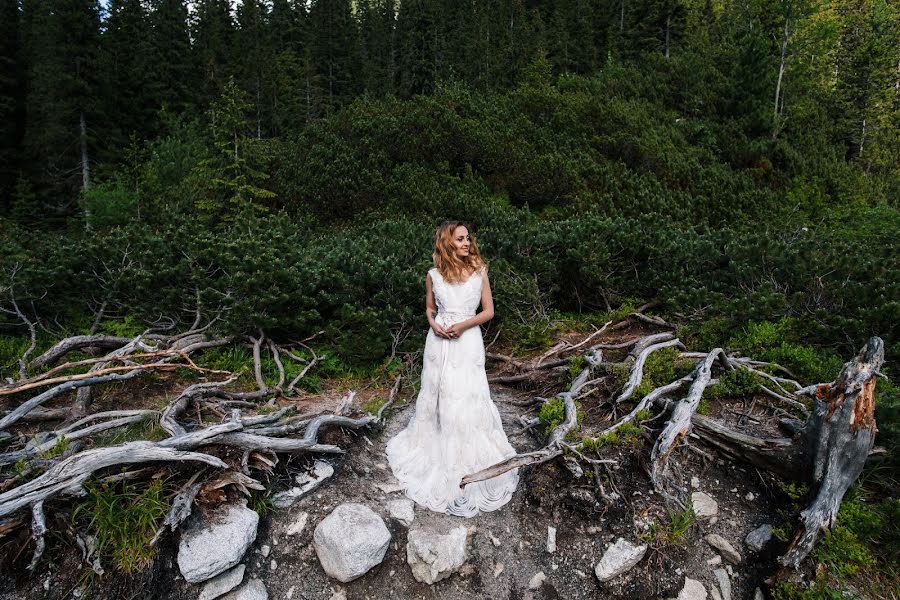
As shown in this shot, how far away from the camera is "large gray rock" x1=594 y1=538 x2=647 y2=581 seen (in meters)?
3.32

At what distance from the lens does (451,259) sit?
4066 millimetres

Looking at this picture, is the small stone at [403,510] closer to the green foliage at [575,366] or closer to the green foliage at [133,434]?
the green foliage at [133,434]

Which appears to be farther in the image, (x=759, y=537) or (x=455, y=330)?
(x=455, y=330)

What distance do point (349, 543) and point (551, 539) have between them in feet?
5.09

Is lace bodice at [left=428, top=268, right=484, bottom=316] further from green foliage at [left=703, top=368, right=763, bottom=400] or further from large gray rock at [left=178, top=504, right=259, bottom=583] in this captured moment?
green foliage at [left=703, top=368, right=763, bottom=400]

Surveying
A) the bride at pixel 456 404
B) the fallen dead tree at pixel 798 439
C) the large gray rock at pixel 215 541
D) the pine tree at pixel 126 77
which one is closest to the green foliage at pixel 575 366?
the fallen dead tree at pixel 798 439

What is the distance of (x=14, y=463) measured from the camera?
3.55 m

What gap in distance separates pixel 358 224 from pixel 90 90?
1698 cm

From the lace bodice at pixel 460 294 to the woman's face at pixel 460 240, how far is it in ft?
0.81

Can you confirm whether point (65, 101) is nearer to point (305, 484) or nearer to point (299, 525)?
point (305, 484)

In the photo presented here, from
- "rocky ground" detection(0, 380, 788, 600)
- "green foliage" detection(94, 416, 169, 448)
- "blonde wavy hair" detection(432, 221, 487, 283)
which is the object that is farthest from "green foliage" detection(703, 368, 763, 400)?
"green foliage" detection(94, 416, 169, 448)

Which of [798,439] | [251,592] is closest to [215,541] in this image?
[251,592]

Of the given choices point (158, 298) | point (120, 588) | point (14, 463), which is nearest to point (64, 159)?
point (158, 298)

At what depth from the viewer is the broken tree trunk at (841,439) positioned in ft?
11.1
